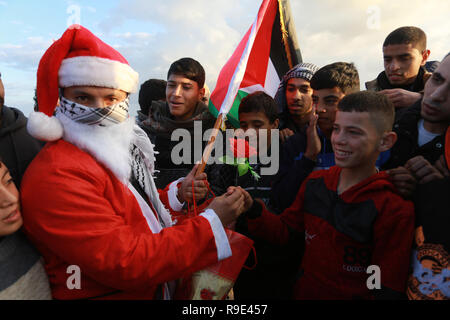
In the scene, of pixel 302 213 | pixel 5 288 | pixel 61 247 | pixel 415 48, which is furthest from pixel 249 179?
pixel 415 48

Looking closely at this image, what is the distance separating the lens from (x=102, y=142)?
5.43 feet

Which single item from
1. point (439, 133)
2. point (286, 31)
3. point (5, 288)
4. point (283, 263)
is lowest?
point (283, 263)

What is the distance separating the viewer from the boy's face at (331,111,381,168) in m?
1.92

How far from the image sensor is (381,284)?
1.67m

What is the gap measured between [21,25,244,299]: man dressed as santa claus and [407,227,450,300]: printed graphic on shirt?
3.42ft

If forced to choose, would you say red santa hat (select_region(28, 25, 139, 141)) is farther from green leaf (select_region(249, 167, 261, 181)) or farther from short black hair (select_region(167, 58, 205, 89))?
short black hair (select_region(167, 58, 205, 89))

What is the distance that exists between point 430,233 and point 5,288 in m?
2.16

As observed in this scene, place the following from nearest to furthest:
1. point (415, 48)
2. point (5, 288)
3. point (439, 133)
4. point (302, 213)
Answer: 1. point (5, 288)
2. point (439, 133)
3. point (302, 213)
4. point (415, 48)

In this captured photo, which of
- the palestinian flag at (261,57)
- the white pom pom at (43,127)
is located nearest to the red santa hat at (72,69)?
the white pom pom at (43,127)

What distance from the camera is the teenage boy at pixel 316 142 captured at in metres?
2.47

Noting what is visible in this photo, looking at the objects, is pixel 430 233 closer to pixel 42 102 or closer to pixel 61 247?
pixel 61 247

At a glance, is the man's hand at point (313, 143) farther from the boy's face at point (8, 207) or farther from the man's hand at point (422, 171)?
the boy's face at point (8, 207)

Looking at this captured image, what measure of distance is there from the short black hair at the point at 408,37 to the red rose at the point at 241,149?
6.54ft

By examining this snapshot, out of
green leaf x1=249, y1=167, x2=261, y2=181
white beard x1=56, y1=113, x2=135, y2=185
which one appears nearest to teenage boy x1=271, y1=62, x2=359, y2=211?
green leaf x1=249, y1=167, x2=261, y2=181
